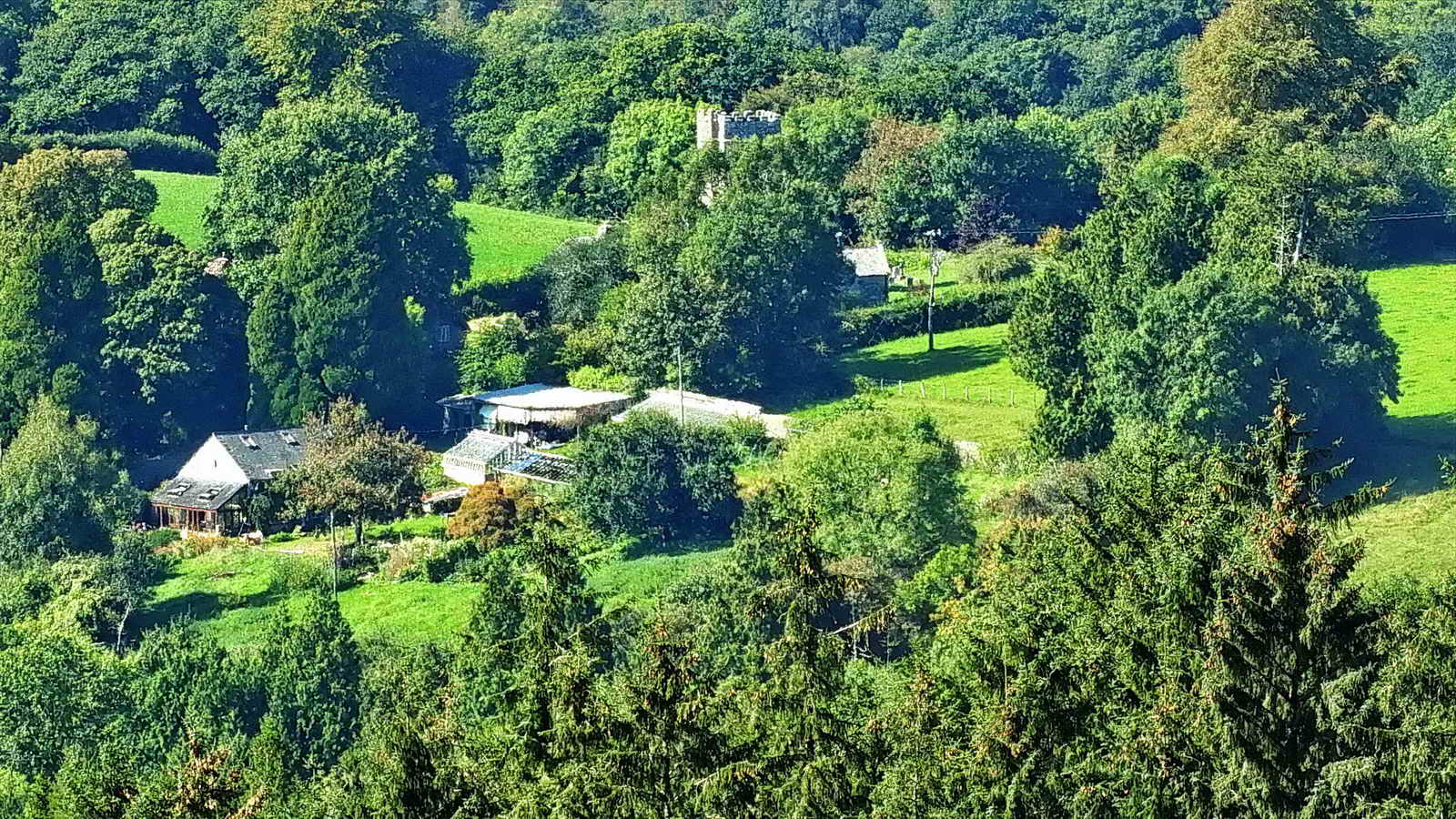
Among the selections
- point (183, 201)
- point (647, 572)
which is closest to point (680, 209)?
point (647, 572)

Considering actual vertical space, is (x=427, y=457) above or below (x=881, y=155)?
below

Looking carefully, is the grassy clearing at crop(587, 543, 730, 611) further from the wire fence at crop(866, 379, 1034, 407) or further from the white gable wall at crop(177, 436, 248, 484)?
the white gable wall at crop(177, 436, 248, 484)

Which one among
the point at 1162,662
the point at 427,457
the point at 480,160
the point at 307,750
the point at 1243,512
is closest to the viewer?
the point at 1162,662

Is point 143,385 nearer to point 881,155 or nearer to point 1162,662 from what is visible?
point 881,155

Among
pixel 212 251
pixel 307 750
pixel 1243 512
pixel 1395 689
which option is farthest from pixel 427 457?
pixel 1395 689

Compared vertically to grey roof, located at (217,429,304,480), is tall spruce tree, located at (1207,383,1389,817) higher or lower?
higher

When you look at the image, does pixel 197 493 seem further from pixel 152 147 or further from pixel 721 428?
pixel 152 147

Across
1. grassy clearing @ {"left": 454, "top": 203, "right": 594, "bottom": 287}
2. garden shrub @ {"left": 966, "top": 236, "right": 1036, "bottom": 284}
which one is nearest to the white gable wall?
grassy clearing @ {"left": 454, "top": 203, "right": 594, "bottom": 287}
